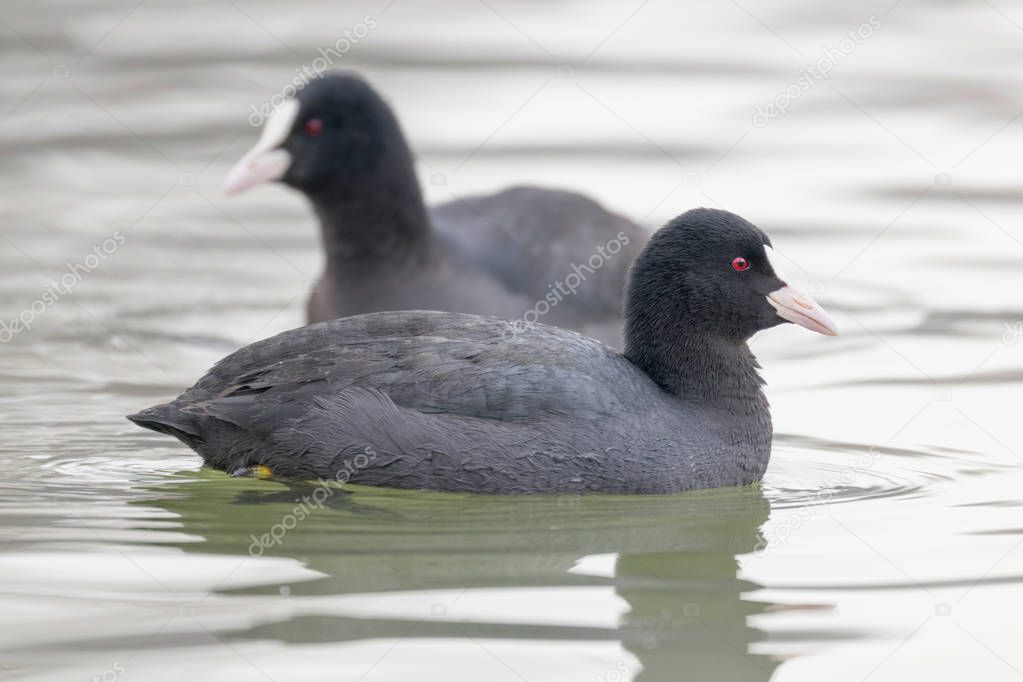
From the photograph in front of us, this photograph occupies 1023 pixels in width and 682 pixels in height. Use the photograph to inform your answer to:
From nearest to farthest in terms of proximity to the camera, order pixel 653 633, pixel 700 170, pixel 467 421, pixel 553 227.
Result: 1. pixel 653 633
2. pixel 467 421
3. pixel 553 227
4. pixel 700 170

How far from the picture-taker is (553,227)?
9.98 m

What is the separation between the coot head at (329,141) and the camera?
9.30 metres

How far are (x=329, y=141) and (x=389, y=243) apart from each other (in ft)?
2.02

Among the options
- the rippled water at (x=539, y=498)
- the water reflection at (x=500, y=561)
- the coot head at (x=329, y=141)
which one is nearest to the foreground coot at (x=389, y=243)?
the coot head at (x=329, y=141)

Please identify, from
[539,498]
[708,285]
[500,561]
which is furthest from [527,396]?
[708,285]

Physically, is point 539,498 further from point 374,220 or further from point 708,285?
point 374,220

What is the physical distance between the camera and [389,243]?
9.51 metres

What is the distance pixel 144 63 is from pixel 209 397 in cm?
797

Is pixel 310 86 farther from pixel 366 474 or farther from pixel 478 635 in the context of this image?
pixel 478 635

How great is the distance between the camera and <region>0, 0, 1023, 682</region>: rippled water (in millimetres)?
5383

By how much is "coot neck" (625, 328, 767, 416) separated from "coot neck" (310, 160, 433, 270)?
2536 millimetres

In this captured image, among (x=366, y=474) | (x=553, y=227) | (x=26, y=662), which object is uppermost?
(x=553, y=227)

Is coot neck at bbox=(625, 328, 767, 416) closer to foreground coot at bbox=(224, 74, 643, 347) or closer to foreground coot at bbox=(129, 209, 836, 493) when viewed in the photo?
foreground coot at bbox=(129, 209, 836, 493)

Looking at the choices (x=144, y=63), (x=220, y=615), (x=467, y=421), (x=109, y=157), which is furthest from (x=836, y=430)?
(x=144, y=63)
